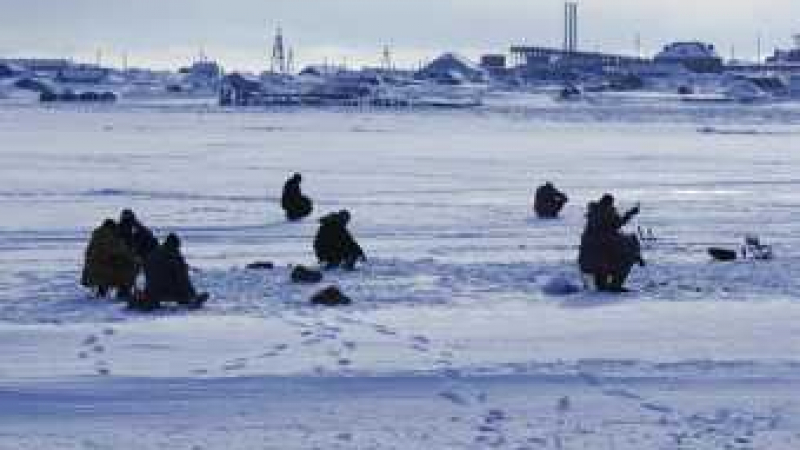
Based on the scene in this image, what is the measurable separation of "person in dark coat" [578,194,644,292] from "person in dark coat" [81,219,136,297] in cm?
397

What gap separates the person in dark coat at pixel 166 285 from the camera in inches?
506

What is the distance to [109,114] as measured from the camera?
Answer: 2985 inches

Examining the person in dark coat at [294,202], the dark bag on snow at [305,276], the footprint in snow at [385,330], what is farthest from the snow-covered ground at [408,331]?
the person in dark coat at [294,202]

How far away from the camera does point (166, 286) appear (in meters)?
13.0

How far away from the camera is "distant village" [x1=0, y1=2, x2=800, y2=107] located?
11938 cm

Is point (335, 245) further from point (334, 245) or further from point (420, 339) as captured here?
point (420, 339)

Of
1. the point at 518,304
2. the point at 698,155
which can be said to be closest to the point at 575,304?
the point at 518,304

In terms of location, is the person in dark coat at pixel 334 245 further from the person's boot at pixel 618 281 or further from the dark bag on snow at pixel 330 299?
the person's boot at pixel 618 281

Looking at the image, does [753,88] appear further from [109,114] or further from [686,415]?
[686,415]

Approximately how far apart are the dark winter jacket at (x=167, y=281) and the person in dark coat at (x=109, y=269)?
0.58m

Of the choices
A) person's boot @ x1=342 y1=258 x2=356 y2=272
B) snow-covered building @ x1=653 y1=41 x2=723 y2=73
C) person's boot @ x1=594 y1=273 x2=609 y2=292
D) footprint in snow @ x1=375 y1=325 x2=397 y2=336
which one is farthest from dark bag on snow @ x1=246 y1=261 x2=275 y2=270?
snow-covered building @ x1=653 y1=41 x2=723 y2=73

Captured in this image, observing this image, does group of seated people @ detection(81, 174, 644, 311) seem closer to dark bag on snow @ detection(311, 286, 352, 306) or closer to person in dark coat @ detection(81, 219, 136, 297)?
person in dark coat @ detection(81, 219, 136, 297)

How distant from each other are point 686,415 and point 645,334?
2.85 meters

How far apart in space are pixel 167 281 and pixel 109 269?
0.94 m
